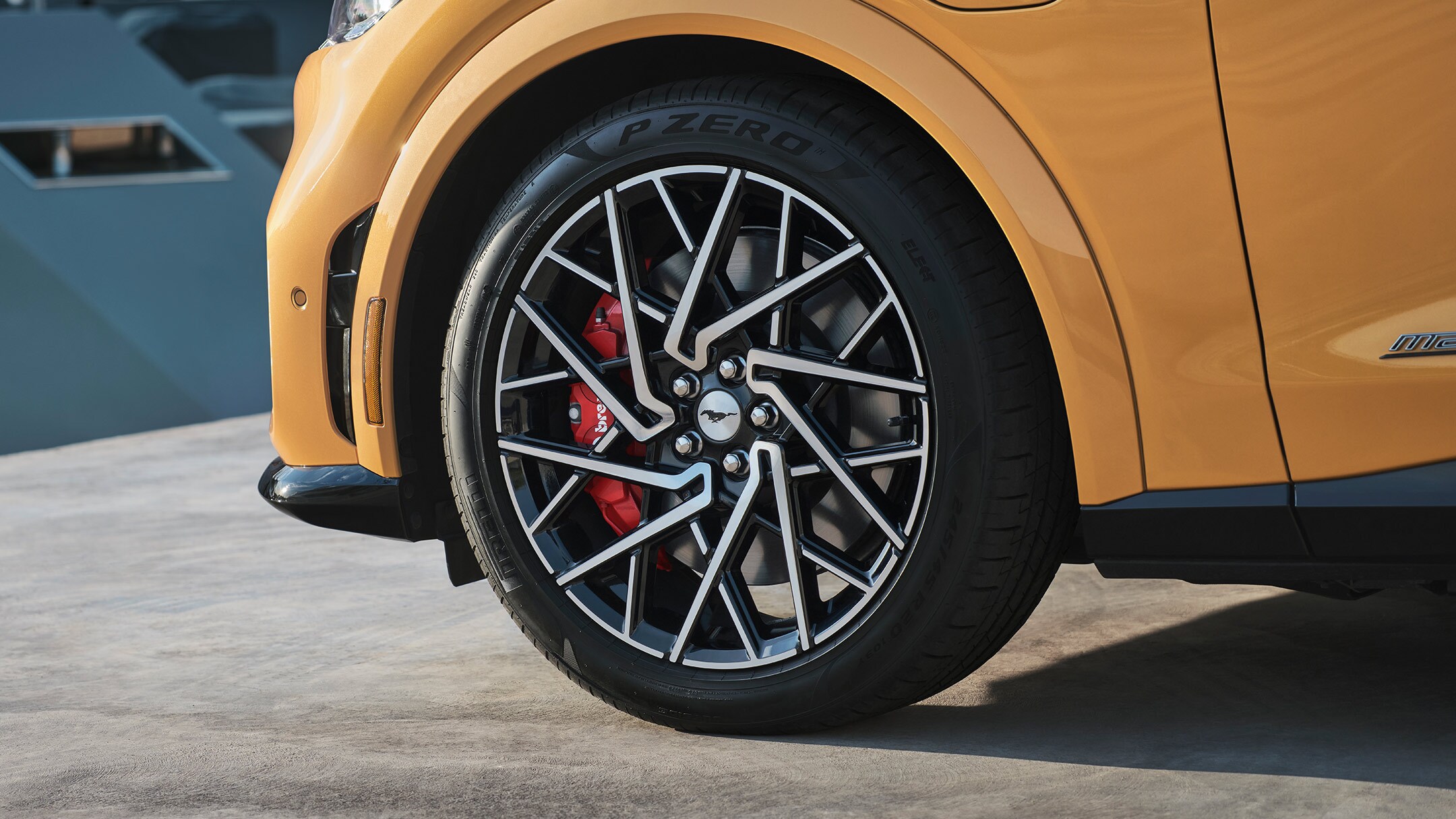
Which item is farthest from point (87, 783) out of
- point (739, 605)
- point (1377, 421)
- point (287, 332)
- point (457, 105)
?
point (1377, 421)

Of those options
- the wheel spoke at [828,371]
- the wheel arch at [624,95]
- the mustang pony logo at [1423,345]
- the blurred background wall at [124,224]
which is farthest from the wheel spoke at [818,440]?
the blurred background wall at [124,224]

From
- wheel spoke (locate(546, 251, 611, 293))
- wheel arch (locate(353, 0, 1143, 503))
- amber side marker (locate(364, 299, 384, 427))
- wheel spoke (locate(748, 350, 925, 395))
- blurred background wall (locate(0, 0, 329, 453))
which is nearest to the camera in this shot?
wheel arch (locate(353, 0, 1143, 503))

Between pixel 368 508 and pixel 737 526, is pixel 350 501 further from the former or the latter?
pixel 737 526

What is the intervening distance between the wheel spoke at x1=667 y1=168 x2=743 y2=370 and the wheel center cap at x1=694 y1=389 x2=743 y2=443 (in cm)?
5

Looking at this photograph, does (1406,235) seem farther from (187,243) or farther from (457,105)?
(187,243)

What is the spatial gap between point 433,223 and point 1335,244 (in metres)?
1.36

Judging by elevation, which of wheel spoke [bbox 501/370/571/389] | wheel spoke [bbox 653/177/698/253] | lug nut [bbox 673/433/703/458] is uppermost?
wheel spoke [bbox 653/177/698/253]

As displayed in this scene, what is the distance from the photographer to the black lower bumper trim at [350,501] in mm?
2285

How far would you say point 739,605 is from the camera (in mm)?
2020

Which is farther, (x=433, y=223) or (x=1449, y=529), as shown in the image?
(x=433, y=223)

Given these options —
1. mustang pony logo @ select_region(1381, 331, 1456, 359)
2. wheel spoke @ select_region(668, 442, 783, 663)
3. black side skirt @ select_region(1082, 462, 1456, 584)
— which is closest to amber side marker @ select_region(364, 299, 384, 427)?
wheel spoke @ select_region(668, 442, 783, 663)

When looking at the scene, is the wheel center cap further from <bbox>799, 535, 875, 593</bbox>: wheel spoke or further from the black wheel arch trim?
the black wheel arch trim

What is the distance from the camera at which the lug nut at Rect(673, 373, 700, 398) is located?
2.04m

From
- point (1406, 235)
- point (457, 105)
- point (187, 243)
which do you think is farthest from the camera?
point (187, 243)
